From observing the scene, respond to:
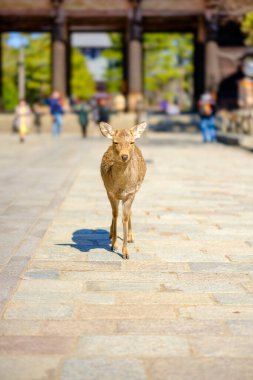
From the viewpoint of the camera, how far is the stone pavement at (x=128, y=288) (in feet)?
12.0

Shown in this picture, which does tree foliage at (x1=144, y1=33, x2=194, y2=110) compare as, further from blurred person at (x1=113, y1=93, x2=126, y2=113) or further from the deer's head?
the deer's head

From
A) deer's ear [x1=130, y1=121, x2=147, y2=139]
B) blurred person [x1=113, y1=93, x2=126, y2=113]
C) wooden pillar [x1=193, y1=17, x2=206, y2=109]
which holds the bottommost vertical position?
deer's ear [x1=130, y1=121, x2=147, y2=139]

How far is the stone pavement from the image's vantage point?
12.0 feet

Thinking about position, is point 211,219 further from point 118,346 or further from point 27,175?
point 27,175

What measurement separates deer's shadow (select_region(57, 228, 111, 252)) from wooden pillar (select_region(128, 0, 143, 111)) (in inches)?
1049

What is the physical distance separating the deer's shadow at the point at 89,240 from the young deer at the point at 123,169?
0.30 meters

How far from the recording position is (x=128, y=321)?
4.36 metres

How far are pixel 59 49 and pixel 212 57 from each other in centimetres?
785

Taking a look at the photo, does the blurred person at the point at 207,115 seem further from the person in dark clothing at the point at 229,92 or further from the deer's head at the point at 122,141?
the deer's head at the point at 122,141

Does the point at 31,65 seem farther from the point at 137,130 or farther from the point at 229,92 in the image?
the point at 137,130

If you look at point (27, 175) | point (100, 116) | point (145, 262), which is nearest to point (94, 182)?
point (27, 175)

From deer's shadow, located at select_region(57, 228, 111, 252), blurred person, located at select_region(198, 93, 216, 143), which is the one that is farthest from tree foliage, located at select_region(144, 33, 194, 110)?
deer's shadow, located at select_region(57, 228, 111, 252)

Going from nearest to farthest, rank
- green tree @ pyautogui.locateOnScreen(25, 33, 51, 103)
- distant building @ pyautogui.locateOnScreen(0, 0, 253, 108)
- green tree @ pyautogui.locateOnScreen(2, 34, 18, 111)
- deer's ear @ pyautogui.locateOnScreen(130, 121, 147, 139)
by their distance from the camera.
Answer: deer's ear @ pyautogui.locateOnScreen(130, 121, 147, 139) → distant building @ pyautogui.locateOnScreen(0, 0, 253, 108) → green tree @ pyautogui.locateOnScreen(2, 34, 18, 111) → green tree @ pyautogui.locateOnScreen(25, 33, 51, 103)

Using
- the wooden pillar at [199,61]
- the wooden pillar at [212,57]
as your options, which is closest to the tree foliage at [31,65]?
the wooden pillar at [199,61]
